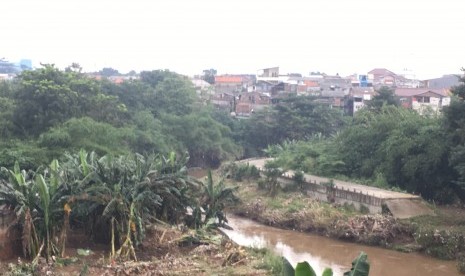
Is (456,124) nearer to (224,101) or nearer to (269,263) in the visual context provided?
(269,263)

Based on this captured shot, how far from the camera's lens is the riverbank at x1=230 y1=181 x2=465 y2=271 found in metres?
17.9

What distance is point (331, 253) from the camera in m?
19.0

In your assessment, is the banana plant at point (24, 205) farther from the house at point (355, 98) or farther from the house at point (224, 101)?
the house at point (224, 101)

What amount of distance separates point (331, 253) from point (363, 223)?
1.95 metres

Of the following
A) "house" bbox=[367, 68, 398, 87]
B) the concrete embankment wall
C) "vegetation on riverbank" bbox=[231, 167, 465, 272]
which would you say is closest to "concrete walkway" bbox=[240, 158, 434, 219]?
the concrete embankment wall

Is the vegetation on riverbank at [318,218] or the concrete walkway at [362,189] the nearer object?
the vegetation on riverbank at [318,218]

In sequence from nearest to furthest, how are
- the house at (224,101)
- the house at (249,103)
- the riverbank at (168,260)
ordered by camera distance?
the riverbank at (168,260) → the house at (249,103) → the house at (224,101)

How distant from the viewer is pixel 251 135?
42219 mm

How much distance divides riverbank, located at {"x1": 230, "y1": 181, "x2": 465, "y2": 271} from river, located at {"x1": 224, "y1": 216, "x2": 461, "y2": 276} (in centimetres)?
32

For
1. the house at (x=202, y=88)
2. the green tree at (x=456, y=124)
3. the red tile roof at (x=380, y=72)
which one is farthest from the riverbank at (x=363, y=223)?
the red tile roof at (x=380, y=72)

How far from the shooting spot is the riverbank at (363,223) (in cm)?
1792

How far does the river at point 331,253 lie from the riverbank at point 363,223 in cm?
32

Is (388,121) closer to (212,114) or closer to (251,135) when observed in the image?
(251,135)

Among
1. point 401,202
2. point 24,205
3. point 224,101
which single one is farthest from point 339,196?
point 224,101
